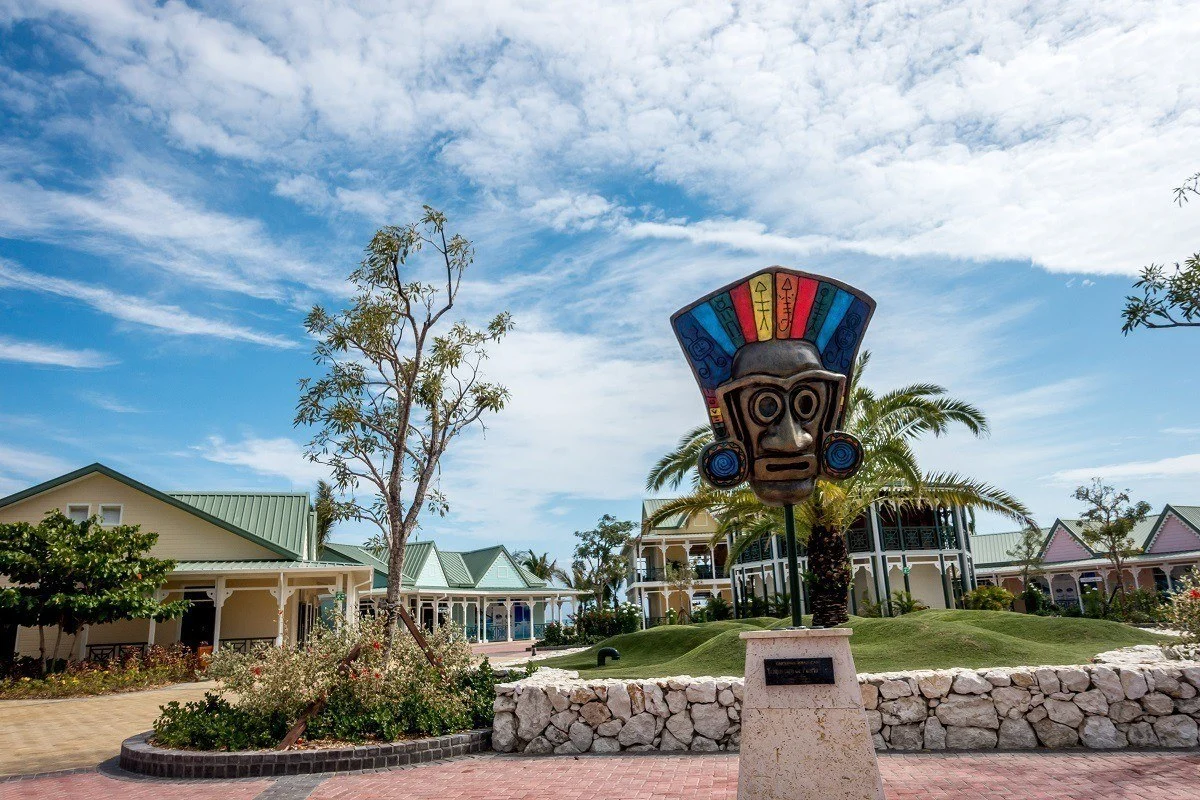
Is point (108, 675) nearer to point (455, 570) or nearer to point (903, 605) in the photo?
point (903, 605)


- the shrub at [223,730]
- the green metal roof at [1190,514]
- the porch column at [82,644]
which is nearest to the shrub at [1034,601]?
the green metal roof at [1190,514]

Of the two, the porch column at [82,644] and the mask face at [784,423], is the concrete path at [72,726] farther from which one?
the mask face at [784,423]

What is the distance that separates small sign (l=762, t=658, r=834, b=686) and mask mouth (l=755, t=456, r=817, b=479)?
1385 millimetres

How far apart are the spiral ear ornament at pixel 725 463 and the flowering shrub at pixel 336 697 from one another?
208 inches

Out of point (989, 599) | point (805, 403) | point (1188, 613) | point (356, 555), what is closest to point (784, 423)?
point (805, 403)

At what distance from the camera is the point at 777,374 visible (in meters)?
6.19

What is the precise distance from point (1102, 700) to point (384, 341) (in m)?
11.1

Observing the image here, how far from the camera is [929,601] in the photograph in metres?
31.9

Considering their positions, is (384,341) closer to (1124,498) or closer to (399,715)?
(399,715)

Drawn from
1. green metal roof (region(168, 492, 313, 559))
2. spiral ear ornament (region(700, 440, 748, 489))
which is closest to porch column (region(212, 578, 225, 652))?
green metal roof (region(168, 492, 313, 559))

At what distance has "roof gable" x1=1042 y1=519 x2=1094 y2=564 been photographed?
41.0 meters

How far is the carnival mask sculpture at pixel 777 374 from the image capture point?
614 cm

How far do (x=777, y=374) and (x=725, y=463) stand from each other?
81 cm

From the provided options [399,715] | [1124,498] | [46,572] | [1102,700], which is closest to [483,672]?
[399,715]
